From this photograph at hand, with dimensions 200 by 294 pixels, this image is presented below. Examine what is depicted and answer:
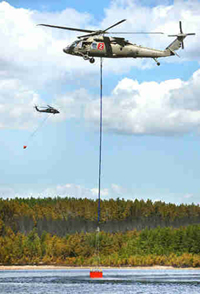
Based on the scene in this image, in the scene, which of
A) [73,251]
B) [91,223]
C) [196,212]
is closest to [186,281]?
[73,251]

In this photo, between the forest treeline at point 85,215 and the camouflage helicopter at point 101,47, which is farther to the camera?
the forest treeline at point 85,215

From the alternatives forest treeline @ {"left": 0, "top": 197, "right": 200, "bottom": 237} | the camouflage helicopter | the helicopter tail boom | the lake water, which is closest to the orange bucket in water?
the lake water

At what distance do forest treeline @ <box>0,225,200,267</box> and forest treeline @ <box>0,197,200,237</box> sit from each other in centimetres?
1180

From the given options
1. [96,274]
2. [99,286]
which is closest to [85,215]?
[96,274]


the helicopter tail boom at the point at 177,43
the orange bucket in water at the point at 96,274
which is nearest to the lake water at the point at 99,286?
the orange bucket in water at the point at 96,274

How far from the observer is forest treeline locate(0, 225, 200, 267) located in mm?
109312

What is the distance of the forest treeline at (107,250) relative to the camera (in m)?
109

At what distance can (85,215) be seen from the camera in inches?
5340

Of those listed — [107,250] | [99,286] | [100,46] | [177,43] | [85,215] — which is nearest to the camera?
[100,46]

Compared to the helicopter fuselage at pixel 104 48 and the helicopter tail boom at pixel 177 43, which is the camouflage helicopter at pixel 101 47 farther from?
the helicopter tail boom at pixel 177 43

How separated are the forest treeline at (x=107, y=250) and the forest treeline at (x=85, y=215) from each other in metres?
11.8

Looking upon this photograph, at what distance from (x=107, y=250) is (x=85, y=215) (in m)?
19.4

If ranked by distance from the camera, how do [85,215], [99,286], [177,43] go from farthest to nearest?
[85,215] < [177,43] < [99,286]

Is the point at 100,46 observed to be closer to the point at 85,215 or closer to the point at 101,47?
the point at 101,47
